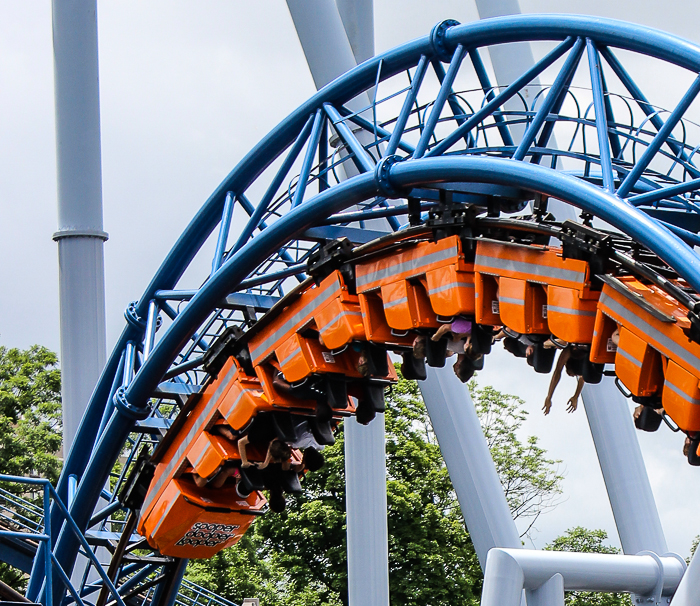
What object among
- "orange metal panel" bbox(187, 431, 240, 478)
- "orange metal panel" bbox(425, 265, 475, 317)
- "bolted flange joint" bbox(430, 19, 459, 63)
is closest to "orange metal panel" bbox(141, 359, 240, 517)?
"orange metal panel" bbox(187, 431, 240, 478)

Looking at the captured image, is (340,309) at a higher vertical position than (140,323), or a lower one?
lower

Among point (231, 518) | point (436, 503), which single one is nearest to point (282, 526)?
point (436, 503)

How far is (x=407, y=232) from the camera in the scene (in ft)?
28.9

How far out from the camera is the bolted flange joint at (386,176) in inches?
340

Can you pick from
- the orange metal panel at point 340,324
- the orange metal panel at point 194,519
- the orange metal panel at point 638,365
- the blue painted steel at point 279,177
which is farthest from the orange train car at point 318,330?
the orange metal panel at point 638,365

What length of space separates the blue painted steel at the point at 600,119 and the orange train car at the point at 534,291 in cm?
68

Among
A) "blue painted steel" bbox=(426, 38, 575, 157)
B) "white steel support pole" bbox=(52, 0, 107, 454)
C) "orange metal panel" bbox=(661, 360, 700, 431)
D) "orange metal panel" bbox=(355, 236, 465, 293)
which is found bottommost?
"orange metal panel" bbox=(661, 360, 700, 431)

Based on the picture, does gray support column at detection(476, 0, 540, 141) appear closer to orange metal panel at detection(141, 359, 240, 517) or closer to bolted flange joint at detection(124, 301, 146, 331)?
bolted flange joint at detection(124, 301, 146, 331)

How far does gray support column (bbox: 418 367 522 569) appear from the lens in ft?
41.8

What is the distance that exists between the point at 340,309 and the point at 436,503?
72.3ft

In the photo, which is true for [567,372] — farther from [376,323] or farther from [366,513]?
[366,513]

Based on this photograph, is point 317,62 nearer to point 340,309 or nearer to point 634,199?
point 340,309

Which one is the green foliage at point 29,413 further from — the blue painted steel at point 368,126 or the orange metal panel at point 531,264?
the orange metal panel at point 531,264

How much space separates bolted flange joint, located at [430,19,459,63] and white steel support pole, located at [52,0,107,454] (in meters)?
7.45
